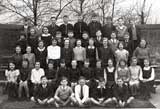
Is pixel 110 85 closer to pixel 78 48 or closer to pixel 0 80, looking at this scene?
pixel 78 48

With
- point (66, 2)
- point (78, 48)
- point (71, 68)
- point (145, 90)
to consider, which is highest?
point (66, 2)

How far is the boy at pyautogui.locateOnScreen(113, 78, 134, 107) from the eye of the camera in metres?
8.82

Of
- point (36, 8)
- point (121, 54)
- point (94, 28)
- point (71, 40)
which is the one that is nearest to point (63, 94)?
point (71, 40)

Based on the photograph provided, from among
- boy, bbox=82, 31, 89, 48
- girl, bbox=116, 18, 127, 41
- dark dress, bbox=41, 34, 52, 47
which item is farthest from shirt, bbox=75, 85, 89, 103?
girl, bbox=116, 18, 127, 41

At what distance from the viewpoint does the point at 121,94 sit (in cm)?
903

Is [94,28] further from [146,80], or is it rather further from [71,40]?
[146,80]

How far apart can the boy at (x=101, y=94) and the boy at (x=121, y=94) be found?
0.23 meters

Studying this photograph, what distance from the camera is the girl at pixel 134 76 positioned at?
970cm

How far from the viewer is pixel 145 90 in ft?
32.1

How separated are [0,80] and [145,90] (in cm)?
569

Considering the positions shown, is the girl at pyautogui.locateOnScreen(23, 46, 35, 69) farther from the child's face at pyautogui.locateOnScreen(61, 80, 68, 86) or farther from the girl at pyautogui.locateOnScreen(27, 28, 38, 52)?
the child's face at pyautogui.locateOnScreen(61, 80, 68, 86)

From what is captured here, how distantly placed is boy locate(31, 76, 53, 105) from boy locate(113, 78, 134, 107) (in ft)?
6.29

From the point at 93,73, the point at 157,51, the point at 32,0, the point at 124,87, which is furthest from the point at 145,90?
the point at 32,0

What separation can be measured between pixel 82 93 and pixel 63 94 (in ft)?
1.85
